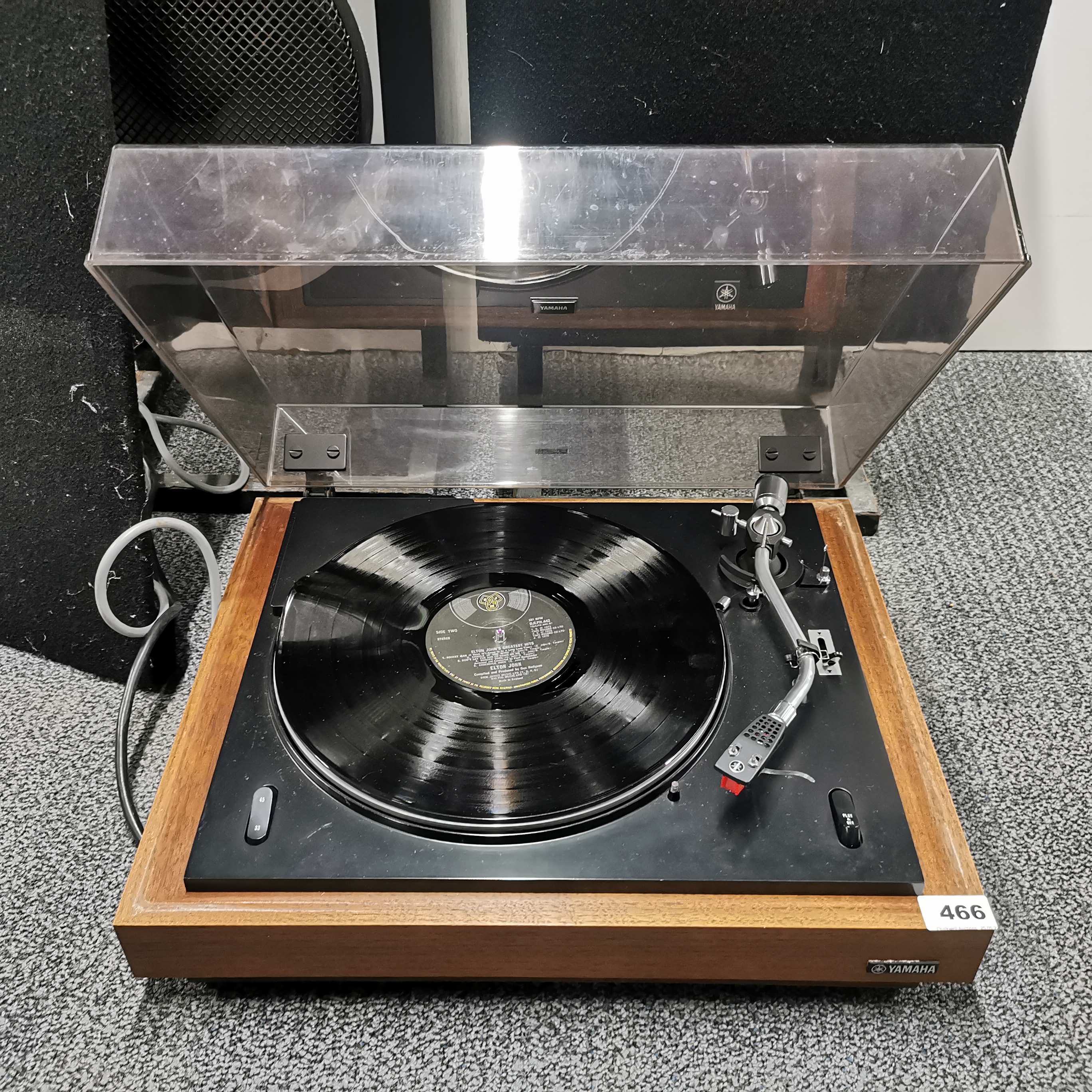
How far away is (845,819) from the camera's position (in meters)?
0.71

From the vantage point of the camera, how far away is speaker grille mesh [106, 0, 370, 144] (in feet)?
3.04

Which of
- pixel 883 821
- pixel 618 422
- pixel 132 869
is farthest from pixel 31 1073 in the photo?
pixel 618 422

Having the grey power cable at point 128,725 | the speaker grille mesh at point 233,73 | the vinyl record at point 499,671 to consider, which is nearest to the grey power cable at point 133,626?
the grey power cable at point 128,725

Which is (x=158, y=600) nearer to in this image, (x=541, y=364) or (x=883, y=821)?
(x=541, y=364)

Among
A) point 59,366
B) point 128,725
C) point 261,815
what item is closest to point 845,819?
point 261,815

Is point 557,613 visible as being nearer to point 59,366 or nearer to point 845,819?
point 845,819

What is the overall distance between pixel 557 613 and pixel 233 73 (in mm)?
576

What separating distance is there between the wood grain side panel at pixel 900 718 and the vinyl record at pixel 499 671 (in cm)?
13

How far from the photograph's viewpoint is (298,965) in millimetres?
711

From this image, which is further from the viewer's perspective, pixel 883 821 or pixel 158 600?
pixel 158 600

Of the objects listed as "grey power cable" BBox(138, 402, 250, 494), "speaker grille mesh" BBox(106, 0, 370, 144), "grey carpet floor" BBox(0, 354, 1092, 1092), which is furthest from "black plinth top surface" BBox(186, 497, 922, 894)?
"speaker grille mesh" BBox(106, 0, 370, 144)

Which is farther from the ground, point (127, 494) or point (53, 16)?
point (53, 16)

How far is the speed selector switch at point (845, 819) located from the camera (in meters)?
0.71

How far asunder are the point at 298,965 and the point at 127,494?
47 cm
